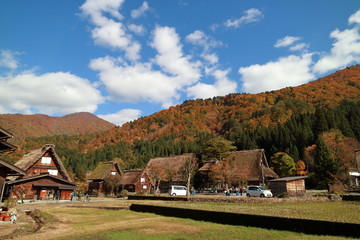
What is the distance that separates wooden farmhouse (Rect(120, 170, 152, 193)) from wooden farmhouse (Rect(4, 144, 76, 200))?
16594mm

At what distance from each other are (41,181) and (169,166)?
30.7 metres

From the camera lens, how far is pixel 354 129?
6694cm

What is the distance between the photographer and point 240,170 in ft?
153

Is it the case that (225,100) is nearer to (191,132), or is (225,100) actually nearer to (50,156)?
(191,132)

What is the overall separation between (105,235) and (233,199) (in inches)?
624

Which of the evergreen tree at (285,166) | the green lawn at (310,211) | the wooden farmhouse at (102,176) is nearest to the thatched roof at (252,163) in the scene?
the evergreen tree at (285,166)

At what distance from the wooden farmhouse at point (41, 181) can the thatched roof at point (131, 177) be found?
16.5 meters

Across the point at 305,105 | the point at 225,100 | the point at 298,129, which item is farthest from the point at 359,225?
the point at 225,100

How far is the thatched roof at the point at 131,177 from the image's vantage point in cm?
5566

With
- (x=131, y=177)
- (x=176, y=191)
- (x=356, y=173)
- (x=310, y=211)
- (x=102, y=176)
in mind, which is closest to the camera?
(x=310, y=211)

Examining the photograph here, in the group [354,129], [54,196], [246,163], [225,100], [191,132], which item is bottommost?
[54,196]

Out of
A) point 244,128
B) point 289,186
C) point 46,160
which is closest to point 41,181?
point 46,160

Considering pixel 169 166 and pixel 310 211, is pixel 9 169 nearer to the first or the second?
pixel 310 211

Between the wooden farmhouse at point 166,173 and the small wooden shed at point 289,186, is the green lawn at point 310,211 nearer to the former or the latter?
the small wooden shed at point 289,186
